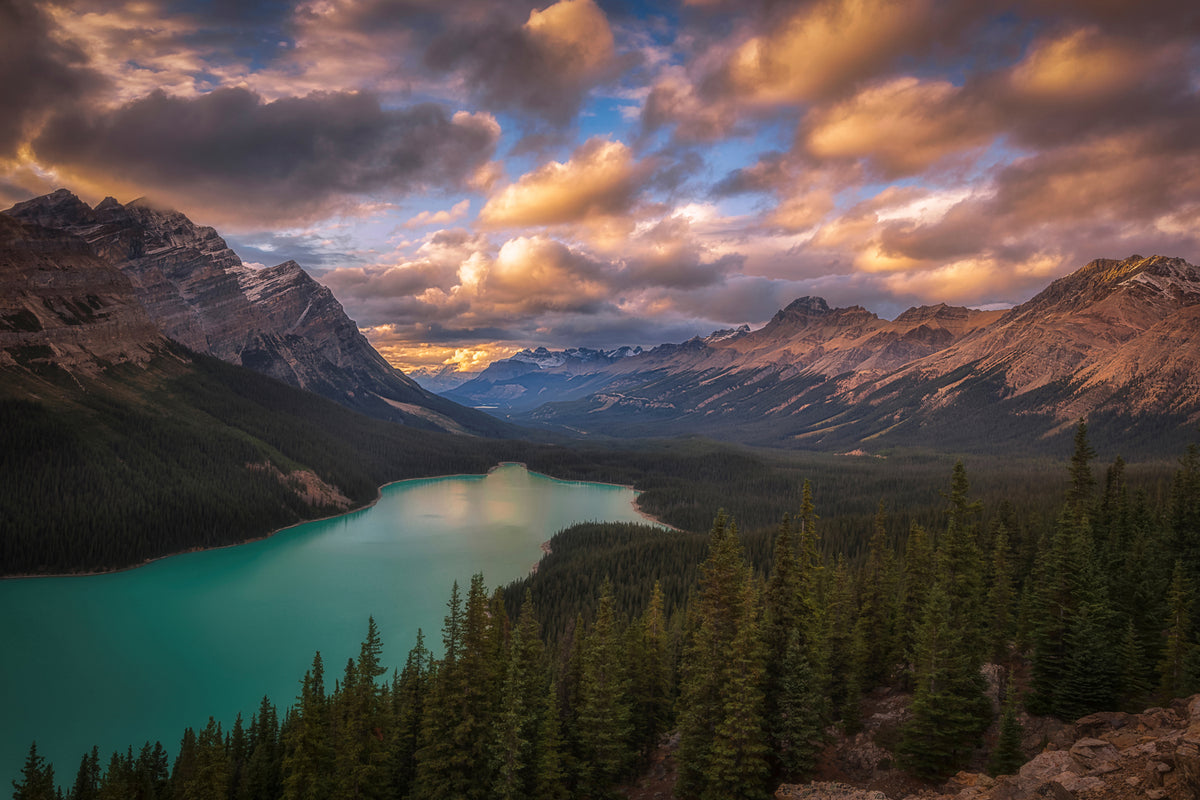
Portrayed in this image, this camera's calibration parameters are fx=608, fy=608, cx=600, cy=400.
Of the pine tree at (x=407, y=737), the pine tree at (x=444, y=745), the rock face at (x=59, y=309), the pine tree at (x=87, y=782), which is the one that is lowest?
the pine tree at (x=87, y=782)

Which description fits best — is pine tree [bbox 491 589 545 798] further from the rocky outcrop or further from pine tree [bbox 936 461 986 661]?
pine tree [bbox 936 461 986 661]

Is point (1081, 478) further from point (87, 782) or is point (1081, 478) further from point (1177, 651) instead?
point (87, 782)

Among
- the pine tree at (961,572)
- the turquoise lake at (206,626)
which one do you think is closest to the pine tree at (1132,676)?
the pine tree at (961,572)

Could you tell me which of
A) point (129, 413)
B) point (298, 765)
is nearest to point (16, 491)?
point (129, 413)

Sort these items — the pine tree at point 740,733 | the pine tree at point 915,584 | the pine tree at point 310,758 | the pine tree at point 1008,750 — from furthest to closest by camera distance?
the pine tree at point 915,584 → the pine tree at point 310,758 → the pine tree at point 740,733 → the pine tree at point 1008,750

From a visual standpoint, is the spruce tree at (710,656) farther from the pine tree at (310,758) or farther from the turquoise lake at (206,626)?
the turquoise lake at (206,626)
